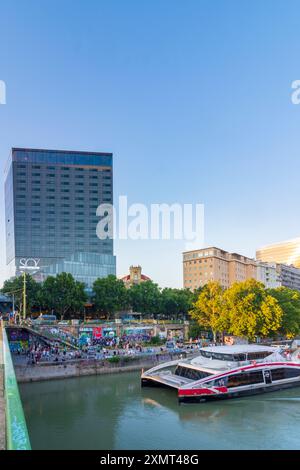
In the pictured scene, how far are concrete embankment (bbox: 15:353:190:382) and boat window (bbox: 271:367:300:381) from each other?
1583 cm

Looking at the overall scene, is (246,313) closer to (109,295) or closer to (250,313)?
(250,313)

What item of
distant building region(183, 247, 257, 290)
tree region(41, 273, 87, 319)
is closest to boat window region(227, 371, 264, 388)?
tree region(41, 273, 87, 319)

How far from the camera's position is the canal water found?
23.4 m

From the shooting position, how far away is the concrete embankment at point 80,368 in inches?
1572

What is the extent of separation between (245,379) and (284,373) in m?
5.19

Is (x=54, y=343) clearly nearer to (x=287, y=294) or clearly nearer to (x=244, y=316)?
(x=244, y=316)

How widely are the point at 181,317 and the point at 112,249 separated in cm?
5641

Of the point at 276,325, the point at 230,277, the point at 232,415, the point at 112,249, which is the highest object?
the point at 112,249

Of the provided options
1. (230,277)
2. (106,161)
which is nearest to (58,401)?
(230,277)

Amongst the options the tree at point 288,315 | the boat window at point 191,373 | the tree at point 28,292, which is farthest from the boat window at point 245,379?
the tree at point 28,292

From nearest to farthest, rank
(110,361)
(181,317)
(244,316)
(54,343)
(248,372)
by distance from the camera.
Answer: (248,372) < (110,361) < (54,343) < (244,316) < (181,317)

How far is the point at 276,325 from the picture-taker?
2290 inches

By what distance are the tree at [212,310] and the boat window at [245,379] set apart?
22.5 m

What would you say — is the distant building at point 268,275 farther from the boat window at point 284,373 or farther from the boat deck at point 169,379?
the boat deck at point 169,379
